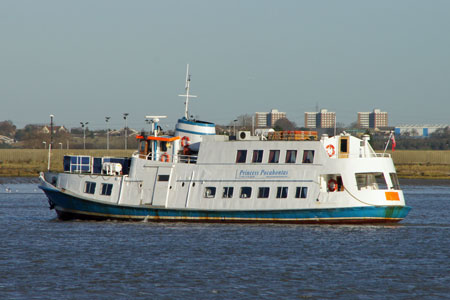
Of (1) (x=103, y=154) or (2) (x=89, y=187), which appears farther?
(1) (x=103, y=154)

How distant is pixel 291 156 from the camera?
142ft

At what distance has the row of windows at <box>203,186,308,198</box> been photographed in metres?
42.6

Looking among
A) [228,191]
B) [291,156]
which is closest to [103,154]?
[228,191]

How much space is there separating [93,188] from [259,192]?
10405 millimetres

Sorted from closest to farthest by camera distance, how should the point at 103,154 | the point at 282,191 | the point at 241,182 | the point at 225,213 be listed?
the point at 282,191
the point at 241,182
the point at 225,213
the point at 103,154

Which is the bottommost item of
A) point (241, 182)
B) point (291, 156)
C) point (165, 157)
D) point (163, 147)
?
point (241, 182)

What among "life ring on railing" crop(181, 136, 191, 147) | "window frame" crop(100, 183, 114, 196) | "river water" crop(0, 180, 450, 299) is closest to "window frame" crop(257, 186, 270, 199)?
"river water" crop(0, 180, 450, 299)

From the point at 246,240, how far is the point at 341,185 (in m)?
6.86

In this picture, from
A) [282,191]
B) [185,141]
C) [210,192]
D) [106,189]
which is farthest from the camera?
[185,141]

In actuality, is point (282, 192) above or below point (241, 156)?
below

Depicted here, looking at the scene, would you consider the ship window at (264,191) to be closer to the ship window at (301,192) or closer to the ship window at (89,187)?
the ship window at (301,192)

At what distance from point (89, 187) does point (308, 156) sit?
13.6 metres

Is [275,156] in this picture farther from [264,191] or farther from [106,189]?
[106,189]

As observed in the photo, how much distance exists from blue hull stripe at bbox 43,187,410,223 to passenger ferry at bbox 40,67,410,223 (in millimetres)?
56
